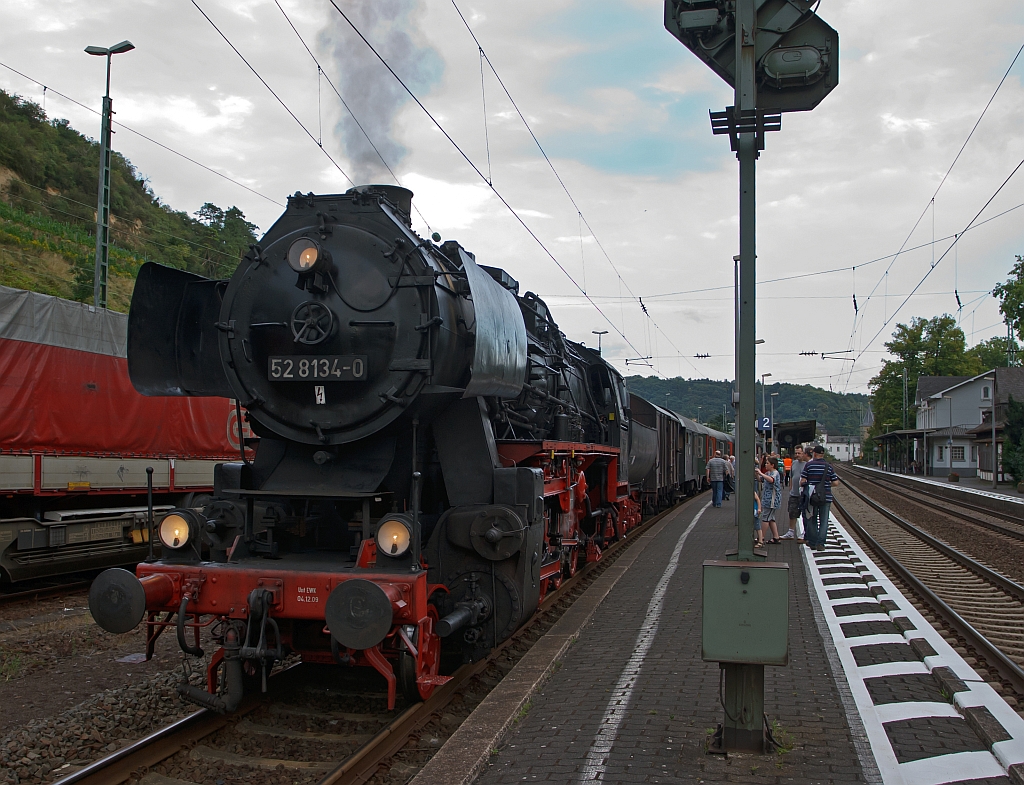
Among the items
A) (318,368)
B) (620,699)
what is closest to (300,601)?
(318,368)

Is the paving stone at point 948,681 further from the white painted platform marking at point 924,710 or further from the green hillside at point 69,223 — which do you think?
the green hillside at point 69,223

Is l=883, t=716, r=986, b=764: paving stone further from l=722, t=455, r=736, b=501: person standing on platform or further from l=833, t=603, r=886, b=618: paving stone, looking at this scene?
l=722, t=455, r=736, b=501: person standing on platform

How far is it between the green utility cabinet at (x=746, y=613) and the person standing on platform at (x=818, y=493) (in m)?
8.27

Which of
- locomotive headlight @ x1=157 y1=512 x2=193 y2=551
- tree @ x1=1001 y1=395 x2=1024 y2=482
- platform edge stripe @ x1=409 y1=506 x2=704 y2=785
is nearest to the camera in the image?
platform edge stripe @ x1=409 y1=506 x2=704 y2=785

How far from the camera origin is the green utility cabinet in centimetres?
399

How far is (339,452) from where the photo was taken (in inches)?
227

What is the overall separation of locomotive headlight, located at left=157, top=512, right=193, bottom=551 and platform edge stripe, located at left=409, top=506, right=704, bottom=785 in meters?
2.21

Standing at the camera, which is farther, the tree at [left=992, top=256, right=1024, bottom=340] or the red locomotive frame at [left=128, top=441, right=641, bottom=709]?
the tree at [left=992, top=256, right=1024, bottom=340]

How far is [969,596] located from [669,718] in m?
6.52

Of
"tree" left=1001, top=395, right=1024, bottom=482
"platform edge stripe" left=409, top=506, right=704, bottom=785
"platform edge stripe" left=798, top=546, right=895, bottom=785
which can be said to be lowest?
"platform edge stripe" left=409, top=506, right=704, bottom=785

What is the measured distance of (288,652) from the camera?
5.41 m

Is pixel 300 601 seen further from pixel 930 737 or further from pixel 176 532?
pixel 930 737

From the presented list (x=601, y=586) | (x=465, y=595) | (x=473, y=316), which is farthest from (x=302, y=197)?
(x=601, y=586)

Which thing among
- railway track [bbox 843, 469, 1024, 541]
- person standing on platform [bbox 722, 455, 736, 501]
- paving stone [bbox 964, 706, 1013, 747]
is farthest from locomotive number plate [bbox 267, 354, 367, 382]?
person standing on platform [bbox 722, 455, 736, 501]
